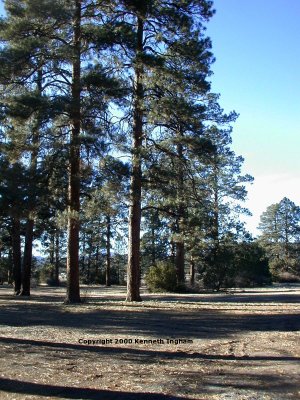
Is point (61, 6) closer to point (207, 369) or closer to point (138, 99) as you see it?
point (138, 99)

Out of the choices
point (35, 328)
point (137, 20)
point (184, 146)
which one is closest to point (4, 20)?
point (137, 20)

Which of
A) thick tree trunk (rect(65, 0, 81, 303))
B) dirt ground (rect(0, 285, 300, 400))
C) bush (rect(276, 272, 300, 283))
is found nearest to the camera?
dirt ground (rect(0, 285, 300, 400))

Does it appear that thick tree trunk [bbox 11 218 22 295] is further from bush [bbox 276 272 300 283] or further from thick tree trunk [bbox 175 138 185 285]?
bush [bbox 276 272 300 283]

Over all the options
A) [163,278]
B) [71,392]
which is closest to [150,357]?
[71,392]

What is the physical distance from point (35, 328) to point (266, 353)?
6.23 meters

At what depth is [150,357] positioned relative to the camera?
29.0ft

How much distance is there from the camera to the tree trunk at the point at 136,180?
19781mm

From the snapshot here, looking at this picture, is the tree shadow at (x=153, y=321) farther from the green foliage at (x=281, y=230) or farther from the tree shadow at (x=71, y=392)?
the green foliage at (x=281, y=230)

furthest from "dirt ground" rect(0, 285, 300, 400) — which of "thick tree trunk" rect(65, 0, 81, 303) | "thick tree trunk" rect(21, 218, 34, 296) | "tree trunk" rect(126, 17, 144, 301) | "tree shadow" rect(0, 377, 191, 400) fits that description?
"thick tree trunk" rect(21, 218, 34, 296)

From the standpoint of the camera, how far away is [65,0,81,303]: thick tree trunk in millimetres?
19516

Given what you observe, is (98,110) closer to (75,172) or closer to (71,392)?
(75,172)

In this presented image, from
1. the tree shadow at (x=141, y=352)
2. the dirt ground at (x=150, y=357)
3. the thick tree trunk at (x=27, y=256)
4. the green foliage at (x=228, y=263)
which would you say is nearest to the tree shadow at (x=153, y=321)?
the dirt ground at (x=150, y=357)

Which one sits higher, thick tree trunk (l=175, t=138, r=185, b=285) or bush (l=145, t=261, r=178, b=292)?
thick tree trunk (l=175, t=138, r=185, b=285)

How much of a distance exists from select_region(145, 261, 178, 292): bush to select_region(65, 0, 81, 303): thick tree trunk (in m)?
12.3
